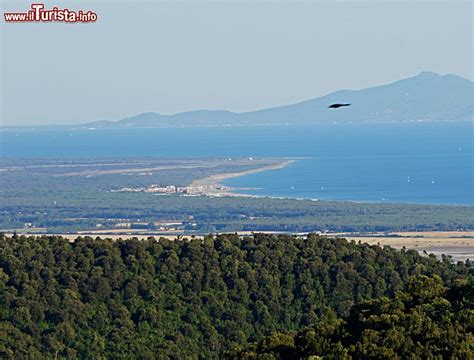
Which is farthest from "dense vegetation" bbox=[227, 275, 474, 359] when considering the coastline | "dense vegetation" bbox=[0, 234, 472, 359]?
the coastline

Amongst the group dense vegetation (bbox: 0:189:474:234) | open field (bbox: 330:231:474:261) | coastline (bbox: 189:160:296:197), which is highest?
coastline (bbox: 189:160:296:197)

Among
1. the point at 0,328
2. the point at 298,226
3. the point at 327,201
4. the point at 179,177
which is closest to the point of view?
the point at 0,328

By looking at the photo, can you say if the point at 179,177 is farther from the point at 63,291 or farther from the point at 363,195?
the point at 63,291

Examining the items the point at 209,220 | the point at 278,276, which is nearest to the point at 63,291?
the point at 278,276

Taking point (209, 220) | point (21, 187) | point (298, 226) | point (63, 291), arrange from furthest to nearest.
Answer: point (21, 187)
point (209, 220)
point (298, 226)
point (63, 291)

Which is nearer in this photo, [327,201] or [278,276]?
[278,276]

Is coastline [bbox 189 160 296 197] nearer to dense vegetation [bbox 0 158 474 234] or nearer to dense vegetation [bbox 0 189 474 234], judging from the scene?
dense vegetation [bbox 0 158 474 234]
